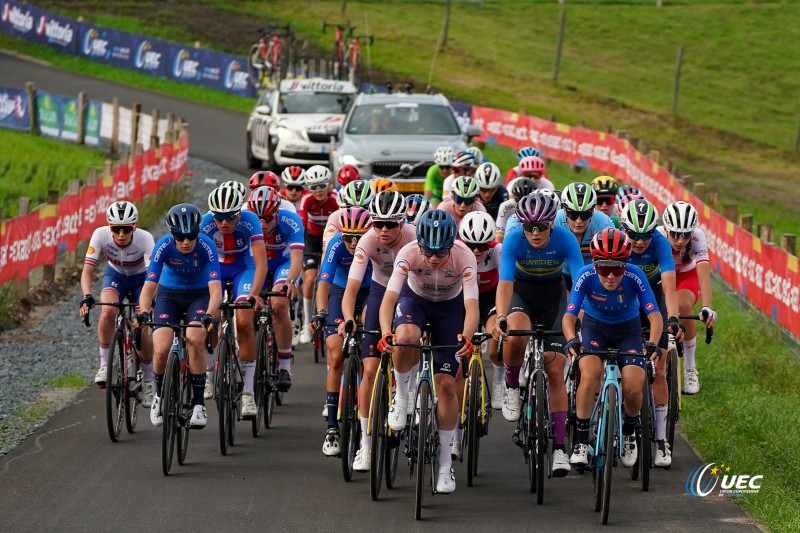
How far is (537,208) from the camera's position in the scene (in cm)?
1062

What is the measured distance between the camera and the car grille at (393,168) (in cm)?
2250

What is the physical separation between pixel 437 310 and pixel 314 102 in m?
20.2

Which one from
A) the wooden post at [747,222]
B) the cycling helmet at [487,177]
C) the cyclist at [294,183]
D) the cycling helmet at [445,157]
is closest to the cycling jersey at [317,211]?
the cyclist at [294,183]

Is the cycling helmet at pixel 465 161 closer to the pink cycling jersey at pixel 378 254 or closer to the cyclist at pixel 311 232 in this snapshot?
the cyclist at pixel 311 232

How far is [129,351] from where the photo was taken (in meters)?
12.1

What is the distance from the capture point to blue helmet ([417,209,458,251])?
9.67m

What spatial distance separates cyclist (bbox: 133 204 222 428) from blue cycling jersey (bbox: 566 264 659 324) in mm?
2908

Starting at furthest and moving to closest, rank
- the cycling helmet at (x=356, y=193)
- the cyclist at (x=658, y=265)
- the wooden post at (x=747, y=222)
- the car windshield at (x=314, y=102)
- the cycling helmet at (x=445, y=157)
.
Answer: the car windshield at (x=314, y=102), the wooden post at (x=747, y=222), the cycling helmet at (x=445, y=157), the cycling helmet at (x=356, y=193), the cyclist at (x=658, y=265)

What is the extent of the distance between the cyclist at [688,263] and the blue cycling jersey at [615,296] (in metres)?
1.22

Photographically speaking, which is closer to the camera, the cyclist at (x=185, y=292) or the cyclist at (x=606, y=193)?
the cyclist at (x=185, y=292)

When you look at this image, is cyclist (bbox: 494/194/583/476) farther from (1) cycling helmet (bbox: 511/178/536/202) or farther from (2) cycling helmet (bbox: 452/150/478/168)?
(2) cycling helmet (bbox: 452/150/478/168)

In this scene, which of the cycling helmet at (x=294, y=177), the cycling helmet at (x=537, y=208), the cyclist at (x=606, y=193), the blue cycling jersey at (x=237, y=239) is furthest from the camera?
the cycling helmet at (x=294, y=177)

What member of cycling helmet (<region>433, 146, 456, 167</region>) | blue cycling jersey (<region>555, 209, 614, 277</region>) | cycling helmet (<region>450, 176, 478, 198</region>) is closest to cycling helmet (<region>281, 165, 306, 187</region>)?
cycling helmet (<region>433, 146, 456, 167</region>)

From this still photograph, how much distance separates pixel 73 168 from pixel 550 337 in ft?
68.1
